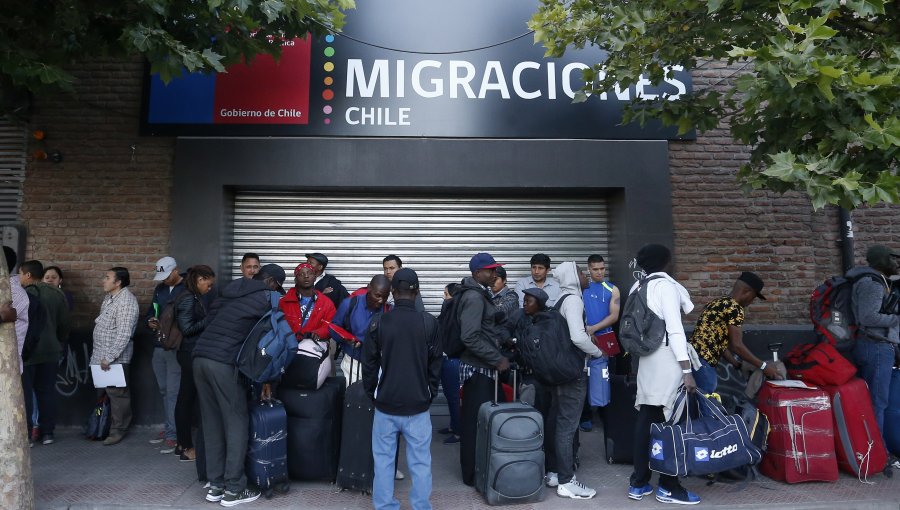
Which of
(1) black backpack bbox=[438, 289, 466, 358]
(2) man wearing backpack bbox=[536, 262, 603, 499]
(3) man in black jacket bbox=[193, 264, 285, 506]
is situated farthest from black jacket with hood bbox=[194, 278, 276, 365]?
(2) man wearing backpack bbox=[536, 262, 603, 499]

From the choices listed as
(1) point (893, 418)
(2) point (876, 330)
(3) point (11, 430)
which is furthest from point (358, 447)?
(1) point (893, 418)

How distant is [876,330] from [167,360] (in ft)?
23.8

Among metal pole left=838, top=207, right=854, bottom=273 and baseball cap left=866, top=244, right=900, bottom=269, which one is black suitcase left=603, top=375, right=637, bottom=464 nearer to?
baseball cap left=866, top=244, right=900, bottom=269

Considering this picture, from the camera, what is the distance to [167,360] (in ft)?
19.3

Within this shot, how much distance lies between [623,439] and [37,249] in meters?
7.28

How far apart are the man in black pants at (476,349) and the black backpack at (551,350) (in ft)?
0.77

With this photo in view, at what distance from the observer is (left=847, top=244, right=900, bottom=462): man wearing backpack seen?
5.32 m

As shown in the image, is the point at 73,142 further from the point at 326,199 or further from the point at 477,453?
the point at 477,453

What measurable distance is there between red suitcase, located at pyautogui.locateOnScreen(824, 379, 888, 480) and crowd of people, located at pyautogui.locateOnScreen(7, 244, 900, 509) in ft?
2.14

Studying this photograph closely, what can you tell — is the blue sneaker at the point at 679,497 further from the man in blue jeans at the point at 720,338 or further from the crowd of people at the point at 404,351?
the man in blue jeans at the point at 720,338

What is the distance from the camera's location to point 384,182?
7.07 meters

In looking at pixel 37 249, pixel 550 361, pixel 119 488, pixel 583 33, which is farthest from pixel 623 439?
pixel 37 249

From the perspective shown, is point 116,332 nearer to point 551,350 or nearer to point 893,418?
point 551,350

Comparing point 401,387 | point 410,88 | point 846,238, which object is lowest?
point 401,387
